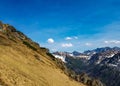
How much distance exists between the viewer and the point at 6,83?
50219mm

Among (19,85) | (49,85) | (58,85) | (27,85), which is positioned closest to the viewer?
(19,85)

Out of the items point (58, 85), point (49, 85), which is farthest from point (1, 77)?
point (58, 85)

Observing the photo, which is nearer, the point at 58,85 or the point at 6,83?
the point at 6,83

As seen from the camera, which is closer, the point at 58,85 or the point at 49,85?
the point at 49,85

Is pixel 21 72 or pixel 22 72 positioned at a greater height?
pixel 22 72

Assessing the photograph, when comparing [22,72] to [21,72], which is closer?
[21,72]

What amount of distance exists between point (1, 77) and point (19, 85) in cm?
537

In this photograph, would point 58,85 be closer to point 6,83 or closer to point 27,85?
point 27,85

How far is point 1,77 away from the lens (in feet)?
173

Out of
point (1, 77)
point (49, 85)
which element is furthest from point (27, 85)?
point (49, 85)

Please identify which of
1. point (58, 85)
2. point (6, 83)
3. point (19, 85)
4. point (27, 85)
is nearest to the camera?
point (6, 83)

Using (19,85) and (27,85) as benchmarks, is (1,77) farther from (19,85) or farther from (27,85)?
(27,85)

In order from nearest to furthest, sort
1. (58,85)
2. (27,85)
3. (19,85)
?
(19,85) < (27,85) < (58,85)

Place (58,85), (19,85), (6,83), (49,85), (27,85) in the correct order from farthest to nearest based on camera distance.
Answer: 1. (58,85)
2. (49,85)
3. (27,85)
4. (19,85)
5. (6,83)
